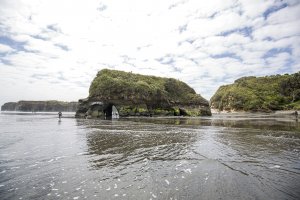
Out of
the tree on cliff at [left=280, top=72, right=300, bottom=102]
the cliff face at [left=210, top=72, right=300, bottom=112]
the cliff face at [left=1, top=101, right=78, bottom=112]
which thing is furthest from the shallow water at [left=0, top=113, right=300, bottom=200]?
the cliff face at [left=1, top=101, right=78, bottom=112]

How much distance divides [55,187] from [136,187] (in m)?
2.62

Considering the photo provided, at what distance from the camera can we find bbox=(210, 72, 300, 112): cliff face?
120 metres

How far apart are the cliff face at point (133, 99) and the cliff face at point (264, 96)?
50.6 m

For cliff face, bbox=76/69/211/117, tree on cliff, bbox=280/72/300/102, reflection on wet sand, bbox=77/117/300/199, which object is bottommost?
reflection on wet sand, bbox=77/117/300/199

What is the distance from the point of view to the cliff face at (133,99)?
67312mm

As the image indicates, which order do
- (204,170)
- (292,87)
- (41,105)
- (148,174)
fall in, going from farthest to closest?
(41,105)
(292,87)
(204,170)
(148,174)

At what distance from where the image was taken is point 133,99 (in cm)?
7075

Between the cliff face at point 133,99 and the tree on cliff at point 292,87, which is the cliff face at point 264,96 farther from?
the cliff face at point 133,99

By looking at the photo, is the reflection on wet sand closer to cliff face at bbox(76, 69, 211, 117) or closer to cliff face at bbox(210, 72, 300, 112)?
cliff face at bbox(76, 69, 211, 117)

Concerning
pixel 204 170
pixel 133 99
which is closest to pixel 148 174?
pixel 204 170

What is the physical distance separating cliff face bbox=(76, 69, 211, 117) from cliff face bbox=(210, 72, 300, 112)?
50598 millimetres

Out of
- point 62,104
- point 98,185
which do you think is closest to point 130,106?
point 98,185

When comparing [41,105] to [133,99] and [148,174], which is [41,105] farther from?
[148,174]

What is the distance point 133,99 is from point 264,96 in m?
96.7
